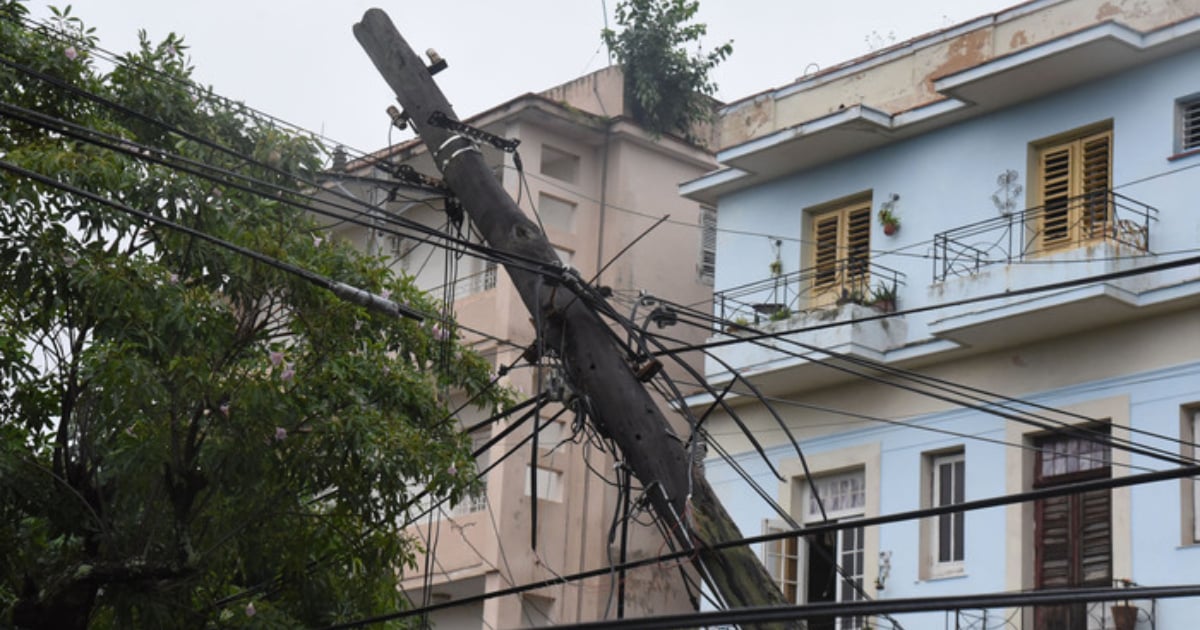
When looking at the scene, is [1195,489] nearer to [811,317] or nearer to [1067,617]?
[1067,617]

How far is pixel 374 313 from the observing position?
1727 cm

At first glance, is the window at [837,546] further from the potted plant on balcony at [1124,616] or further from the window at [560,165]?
the window at [560,165]

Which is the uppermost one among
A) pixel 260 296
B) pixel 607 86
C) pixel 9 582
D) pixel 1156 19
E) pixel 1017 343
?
pixel 607 86

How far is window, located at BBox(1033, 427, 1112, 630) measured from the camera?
21094 mm

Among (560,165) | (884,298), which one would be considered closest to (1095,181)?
(884,298)

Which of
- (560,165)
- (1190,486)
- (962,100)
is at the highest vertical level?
(560,165)

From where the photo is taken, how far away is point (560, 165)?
99.2 feet

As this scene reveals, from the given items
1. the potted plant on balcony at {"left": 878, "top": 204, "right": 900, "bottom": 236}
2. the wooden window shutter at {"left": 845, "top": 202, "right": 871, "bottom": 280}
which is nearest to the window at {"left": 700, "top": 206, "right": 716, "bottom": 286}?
the wooden window shutter at {"left": 845, "top": 202, "right": 871, "bottom": 280}

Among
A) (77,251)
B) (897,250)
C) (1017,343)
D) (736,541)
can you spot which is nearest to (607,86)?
(897,250)

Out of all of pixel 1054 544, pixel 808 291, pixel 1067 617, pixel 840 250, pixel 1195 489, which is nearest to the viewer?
pixel 1195 489

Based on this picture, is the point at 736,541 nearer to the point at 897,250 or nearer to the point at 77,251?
the point at 77,251

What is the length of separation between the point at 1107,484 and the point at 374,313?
29.6ft

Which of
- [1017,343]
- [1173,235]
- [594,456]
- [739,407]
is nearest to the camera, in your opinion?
[1173,235]

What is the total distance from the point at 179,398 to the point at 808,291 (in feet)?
37.6
